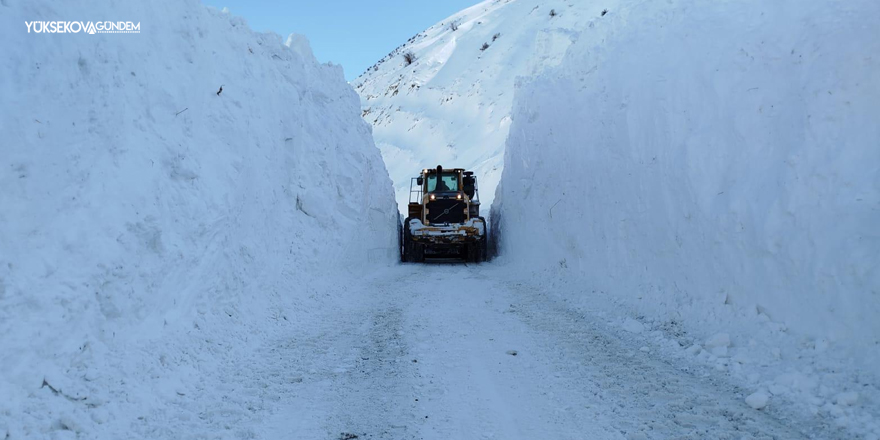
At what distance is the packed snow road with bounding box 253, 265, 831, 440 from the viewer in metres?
4.05

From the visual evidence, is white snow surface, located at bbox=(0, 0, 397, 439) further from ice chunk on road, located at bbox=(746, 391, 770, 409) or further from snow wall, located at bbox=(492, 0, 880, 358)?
snow wall, located at bbox=(492, 0, 880, 358)

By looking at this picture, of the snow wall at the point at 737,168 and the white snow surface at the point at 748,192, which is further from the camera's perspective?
the snow wall at the point at 737,168

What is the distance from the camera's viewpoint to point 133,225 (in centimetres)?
539

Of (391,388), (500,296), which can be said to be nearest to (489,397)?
(391,388)

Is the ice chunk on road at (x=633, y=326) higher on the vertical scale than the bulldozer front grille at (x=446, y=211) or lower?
lower

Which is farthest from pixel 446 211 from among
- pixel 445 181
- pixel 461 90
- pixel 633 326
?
pixel 461 90

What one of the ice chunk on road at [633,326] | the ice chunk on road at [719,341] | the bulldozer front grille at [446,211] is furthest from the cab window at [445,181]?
the ice chunk on road at [719,341]

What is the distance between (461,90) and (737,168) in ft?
129

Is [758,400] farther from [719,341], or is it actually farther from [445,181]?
[445,181]

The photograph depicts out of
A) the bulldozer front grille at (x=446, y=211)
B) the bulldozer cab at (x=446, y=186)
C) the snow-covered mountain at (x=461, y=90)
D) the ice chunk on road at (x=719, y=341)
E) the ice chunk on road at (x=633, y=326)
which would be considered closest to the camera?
the ice chunk on road at (x=719, y=341)

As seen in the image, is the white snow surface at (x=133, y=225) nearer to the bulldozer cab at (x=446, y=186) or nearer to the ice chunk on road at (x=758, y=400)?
the ice chunk on road at (x=758, y=400)

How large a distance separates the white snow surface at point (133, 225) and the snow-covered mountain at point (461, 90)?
20.2 meters

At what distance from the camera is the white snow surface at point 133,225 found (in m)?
4.14

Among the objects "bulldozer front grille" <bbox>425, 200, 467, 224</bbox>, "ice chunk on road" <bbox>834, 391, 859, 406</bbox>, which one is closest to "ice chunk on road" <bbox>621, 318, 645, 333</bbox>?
"ice chunk on road" <bbox>834, 391, 859, 406</bbox>
